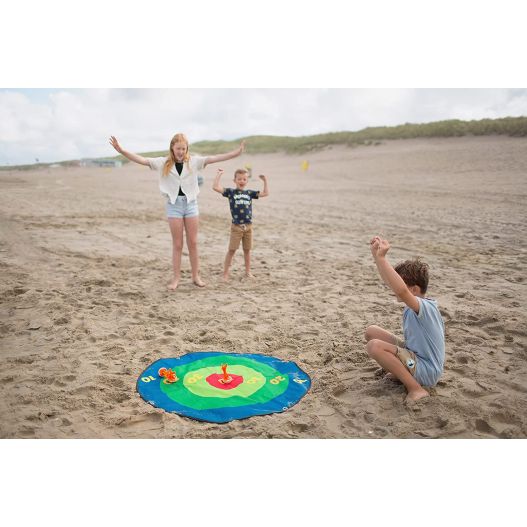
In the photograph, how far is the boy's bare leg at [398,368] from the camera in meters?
2.91

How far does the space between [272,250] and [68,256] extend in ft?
11.0

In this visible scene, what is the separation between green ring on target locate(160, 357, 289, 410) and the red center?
1.2 inches

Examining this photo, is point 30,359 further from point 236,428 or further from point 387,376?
point 387,376

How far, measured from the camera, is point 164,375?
3.28 m

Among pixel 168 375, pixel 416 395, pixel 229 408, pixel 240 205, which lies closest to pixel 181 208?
pixel 240 205

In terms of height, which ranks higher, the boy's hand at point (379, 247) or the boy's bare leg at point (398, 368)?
the boy's hand at point (379, 247)

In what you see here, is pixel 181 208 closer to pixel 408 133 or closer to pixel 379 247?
pixel 379 247

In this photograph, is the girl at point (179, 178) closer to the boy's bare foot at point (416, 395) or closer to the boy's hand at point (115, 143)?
the boy's hand at point (115, 143)

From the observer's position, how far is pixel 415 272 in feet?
9.34

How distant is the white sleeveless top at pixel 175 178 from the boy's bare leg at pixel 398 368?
3.17 m

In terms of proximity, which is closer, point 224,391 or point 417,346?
point 417,346

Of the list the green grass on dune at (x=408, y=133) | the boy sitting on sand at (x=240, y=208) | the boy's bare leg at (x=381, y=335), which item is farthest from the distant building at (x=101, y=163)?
the boy's bare leg at (x=381, y=335)

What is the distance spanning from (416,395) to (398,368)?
0.70ft

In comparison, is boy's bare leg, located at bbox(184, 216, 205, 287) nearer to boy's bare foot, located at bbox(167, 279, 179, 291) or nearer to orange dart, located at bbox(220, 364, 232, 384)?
boy's bare foot, located at bbox(167, 279, 179, 291)
